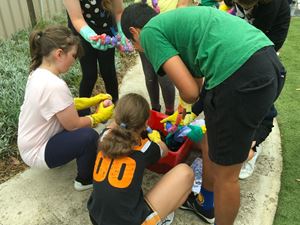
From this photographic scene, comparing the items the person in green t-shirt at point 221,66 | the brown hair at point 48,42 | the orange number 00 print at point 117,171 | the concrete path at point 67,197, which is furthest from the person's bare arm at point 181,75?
the concrete path at point 67,197

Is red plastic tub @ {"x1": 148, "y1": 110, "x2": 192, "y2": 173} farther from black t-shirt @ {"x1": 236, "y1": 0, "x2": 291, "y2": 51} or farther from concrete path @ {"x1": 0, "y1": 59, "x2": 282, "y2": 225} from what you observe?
black t-shirt @ {"x1": 236, "y1": 0, "x2": 291, "y2": 51}

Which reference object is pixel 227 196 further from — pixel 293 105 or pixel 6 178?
pixel 293 105

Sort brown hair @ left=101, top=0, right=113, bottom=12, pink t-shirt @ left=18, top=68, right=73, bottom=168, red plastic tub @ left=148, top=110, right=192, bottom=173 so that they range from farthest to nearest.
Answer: brown hair @ left=101, top=0, right=113, bottom=12
red plastic tub @ left=148, top=110, right=192, bottom=173
pink t-shirt @ left=18, top=68, right=73, bottom=168

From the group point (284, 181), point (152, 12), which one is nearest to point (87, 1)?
point (152, 12)

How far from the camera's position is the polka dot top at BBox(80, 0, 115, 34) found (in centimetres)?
258

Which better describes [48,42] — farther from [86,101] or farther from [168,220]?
[168,220]

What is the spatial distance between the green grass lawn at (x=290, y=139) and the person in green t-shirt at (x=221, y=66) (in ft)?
2.76

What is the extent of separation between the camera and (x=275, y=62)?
1.48 m

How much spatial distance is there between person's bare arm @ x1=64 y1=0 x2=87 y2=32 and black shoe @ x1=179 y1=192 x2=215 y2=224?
139cm

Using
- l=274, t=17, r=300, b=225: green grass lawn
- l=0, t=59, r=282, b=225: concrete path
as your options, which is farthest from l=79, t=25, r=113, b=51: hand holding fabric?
l=274, t=17, r=300, b=225: green grass lawn

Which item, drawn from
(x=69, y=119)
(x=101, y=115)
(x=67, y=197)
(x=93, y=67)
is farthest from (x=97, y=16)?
(x=67, y=197)

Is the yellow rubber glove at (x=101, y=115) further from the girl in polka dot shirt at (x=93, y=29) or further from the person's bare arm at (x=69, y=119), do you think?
the girl in polka dot shirt at (x=93, y=29)

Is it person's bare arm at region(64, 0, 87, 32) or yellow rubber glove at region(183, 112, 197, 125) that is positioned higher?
person's bare arm at region(64, 0, 87, 32)

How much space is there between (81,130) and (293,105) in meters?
2.07
